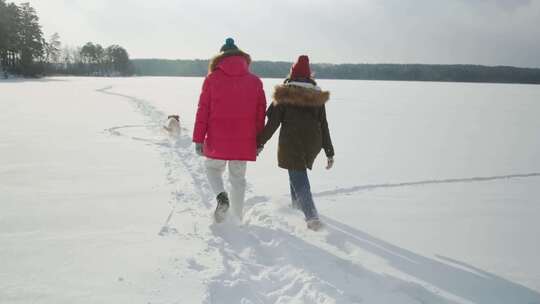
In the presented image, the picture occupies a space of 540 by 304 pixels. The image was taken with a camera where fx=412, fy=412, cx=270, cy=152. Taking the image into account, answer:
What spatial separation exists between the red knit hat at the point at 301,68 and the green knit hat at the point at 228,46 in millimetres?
515

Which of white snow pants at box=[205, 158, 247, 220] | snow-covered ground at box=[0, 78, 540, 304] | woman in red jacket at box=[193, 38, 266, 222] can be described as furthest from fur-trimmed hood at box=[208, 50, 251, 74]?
snow-covered ground at box=[0, 78, 540, 304]

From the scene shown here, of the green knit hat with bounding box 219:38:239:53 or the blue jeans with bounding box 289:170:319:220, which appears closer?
the green knit hat with bounding box 219:38:239:53

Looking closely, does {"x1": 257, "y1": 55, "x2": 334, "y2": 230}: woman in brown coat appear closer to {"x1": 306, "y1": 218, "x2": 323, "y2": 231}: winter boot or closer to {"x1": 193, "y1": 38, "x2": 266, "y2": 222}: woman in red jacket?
{"x1": 306, "y1": 218, "x2": 323, "y2": 231}: winter boot

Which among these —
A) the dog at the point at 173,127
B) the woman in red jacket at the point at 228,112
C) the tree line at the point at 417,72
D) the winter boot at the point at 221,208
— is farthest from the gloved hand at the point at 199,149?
the tree line at the point at 417,72

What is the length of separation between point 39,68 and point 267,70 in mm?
68917

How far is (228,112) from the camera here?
11.3ft

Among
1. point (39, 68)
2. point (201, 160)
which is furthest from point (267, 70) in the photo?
point (201, 160)

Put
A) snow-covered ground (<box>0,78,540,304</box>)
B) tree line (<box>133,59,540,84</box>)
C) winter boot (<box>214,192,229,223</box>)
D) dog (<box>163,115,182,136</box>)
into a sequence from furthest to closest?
tree line (<box>133,59,540,84</box>) → dog (<box>163,115,182,136</box>) → winter boot (<box>214,192,229,223</box>) → snow-covered ground (<box>0,78,540,304</box>)

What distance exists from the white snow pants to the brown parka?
1.22ft

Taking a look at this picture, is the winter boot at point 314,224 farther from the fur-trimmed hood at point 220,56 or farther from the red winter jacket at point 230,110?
the fur-trimmed hood at point 220,56

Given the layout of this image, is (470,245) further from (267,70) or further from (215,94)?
(267,70)

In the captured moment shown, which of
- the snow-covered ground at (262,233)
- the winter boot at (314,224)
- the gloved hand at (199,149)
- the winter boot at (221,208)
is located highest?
the gloved hand at (199,149)

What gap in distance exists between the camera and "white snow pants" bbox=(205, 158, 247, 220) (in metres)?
3.61

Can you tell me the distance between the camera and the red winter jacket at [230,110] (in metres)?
3.38
